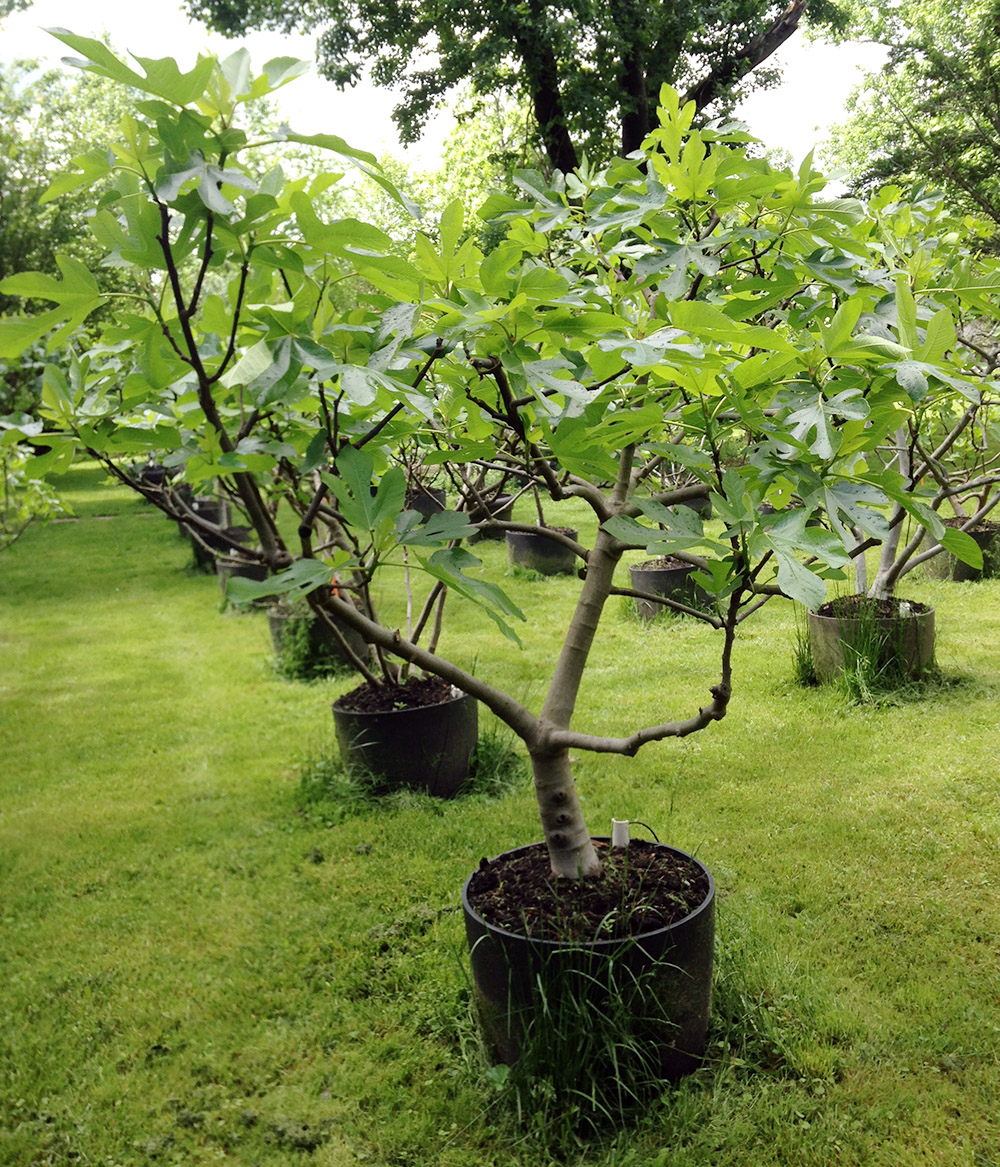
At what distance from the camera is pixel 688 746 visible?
14.0ft

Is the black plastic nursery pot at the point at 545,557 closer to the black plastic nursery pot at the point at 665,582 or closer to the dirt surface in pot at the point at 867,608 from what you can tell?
the black plastic nursery pot at the point at 665,582

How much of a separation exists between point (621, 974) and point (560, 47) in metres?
11.3

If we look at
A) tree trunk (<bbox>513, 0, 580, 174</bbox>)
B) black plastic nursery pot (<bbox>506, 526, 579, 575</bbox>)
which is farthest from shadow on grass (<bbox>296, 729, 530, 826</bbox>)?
tree trunk (<bbox>513, 0, 580, 174</bbox>)

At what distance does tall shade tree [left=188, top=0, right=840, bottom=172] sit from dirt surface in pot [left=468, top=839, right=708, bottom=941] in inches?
411

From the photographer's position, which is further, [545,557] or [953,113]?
[953,113]

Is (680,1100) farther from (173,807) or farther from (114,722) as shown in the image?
(114,722)

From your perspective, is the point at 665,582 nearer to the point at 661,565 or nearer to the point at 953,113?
the point at 661,565

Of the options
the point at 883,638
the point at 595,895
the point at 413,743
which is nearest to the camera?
the point at 595,895

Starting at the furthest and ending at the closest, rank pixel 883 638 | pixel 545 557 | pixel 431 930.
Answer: pixel 545 557 → pixel 883 638 → pixel 431 930

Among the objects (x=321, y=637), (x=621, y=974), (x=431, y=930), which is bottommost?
(x=431, y=930)

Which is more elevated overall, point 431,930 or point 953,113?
point 953,113

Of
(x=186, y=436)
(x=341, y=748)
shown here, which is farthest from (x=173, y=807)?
(x=186, y=436)

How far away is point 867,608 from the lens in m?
4.57

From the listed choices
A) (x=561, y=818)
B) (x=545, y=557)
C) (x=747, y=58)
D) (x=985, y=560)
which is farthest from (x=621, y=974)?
(x=747, y=58)
